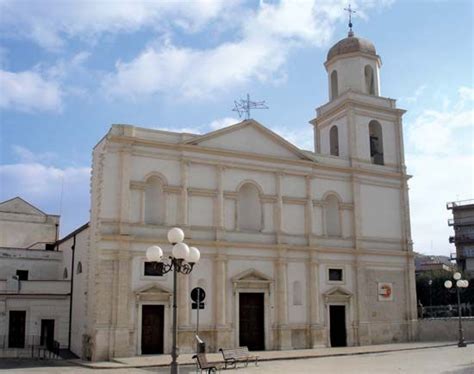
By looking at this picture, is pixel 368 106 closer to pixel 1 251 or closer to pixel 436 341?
pixel 436 341

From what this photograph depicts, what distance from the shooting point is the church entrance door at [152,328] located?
26484mm

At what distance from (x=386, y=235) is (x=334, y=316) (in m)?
6.11

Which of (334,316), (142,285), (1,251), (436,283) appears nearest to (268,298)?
(334,316)

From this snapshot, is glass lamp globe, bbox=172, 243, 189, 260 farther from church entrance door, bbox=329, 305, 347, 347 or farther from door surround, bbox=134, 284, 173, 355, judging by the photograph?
church entrance door, bbox=329, 305, 347, 347

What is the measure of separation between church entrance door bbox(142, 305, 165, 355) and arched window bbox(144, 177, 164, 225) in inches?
164

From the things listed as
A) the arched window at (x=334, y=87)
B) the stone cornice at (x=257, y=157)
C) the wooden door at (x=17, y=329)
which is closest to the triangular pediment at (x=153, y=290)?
the stone cornice at (x=257, y=157)

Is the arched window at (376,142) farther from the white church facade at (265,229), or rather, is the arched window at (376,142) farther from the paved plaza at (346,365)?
the paved plaza at (346,365)

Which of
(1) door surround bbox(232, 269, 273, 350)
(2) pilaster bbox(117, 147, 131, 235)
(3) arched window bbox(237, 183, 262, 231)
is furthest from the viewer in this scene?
(3) arched window bbox(237, 183, 262, 231)

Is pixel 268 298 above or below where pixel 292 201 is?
below

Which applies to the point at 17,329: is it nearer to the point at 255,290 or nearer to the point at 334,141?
the point at 255,290

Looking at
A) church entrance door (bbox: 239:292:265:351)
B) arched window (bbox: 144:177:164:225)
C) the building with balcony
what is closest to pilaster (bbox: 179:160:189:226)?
arched window (bbox: 144:177:164:225)

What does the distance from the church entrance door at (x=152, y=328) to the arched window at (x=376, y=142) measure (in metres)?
16.6

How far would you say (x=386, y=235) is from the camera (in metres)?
34.2

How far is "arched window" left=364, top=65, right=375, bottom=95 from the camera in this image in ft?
118
